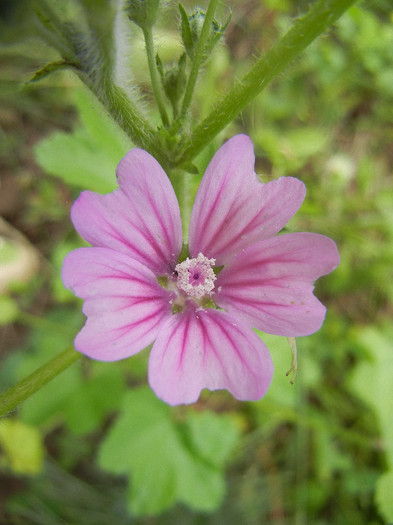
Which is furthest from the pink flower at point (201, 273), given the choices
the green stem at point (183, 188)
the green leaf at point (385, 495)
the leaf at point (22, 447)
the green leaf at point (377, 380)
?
the leaf at point (22, 447)

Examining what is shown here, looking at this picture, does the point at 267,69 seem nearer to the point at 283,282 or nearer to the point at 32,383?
the point at 283,282

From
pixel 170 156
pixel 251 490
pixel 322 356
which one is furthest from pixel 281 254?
pixel 251 490

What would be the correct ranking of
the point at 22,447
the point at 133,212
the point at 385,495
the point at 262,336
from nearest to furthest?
the point at 133,212, the point at 385,495, the point at 262,336, the point at 22,447

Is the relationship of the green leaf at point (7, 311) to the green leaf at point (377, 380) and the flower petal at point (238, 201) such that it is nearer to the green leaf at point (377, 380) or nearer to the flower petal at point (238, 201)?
the flower petal at point (238, 201)

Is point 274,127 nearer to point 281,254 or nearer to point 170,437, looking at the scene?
point 170,437

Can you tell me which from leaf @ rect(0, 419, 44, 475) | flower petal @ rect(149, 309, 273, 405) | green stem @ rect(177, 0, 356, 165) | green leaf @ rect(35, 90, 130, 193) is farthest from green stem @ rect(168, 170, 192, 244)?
leaf @ rect(0, 419, 44, 475)

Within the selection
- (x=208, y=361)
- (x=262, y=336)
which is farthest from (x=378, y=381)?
(x=208, y=361)

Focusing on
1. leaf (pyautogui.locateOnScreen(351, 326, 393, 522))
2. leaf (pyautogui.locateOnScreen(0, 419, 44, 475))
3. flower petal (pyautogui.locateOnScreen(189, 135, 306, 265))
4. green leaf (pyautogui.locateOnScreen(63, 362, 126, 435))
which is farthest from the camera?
leaf (pyautogui.locateOnScreen(0, 419, 44, 475))

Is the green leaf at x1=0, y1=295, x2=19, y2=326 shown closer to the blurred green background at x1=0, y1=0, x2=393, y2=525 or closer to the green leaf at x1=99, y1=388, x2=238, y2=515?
the blurred green background at x1=0, y1=0, x2=393, y2=525
